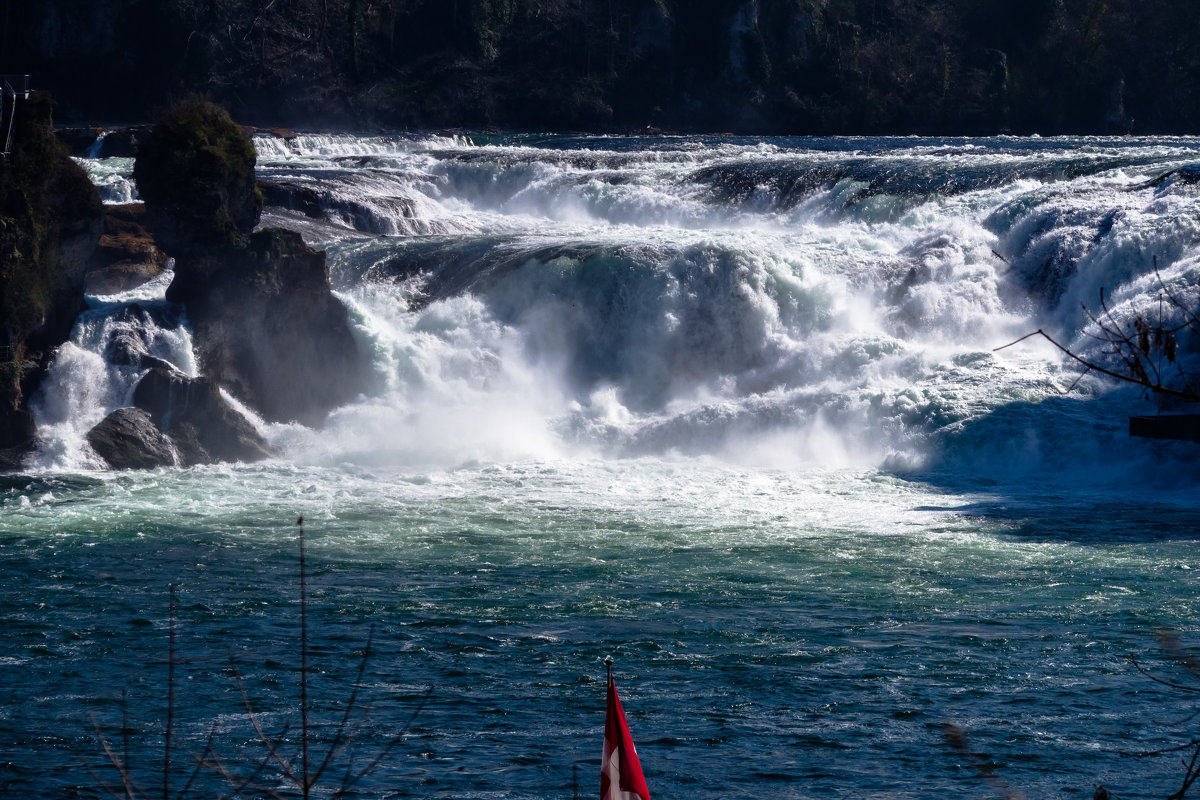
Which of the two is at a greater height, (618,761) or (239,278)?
(239,278)

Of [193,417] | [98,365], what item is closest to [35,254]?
[98,365]

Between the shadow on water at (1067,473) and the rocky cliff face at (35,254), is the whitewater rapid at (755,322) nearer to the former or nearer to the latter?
the shadow on water at (1067,473)

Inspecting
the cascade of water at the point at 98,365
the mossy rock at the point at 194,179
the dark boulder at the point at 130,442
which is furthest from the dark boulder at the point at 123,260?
the dark boulder at the point at 130,442

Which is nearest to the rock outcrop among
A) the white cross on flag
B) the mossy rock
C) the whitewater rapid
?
the mossy rock

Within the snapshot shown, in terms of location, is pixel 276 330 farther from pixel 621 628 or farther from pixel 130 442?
pixel 621 628

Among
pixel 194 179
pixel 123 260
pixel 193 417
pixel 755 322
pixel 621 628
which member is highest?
pixel 194 179

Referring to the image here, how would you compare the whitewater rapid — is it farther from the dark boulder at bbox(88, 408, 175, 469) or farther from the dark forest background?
the dark forest background
